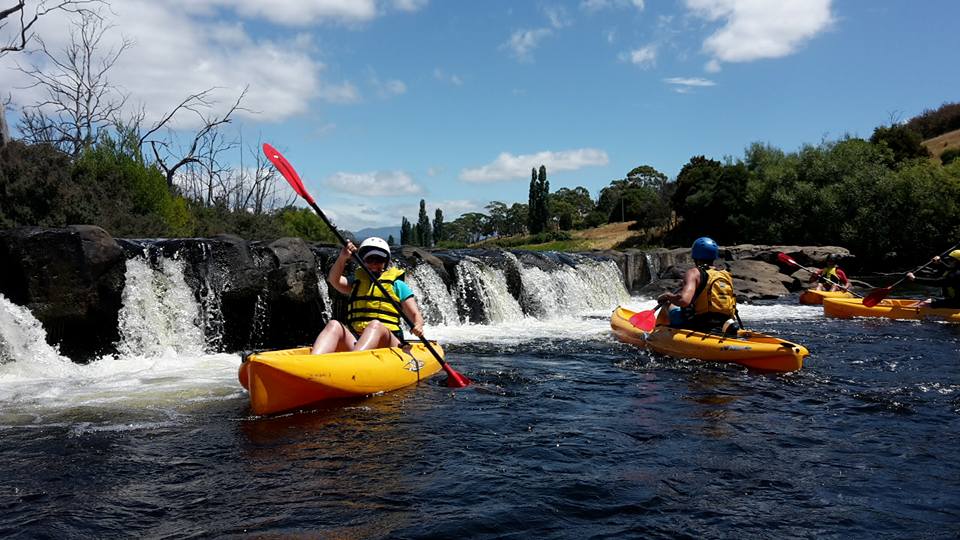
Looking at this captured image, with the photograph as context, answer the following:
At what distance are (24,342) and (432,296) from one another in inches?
248

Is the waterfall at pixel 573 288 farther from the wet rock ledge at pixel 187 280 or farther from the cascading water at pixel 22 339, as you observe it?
the cascading water at pixel 22 339

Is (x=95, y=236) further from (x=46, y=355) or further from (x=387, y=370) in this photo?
(x=387, y=370)

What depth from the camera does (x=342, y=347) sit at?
5660 mm

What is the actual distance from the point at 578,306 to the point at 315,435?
1143 centimetres

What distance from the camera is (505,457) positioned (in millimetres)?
3990

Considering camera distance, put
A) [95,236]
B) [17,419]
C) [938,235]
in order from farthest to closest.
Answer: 1. [938,235]
2. [95,236]
3. [17,419]

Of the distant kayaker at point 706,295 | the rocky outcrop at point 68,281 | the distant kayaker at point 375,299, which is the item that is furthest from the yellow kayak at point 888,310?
the rocky outcrop at point 68,281

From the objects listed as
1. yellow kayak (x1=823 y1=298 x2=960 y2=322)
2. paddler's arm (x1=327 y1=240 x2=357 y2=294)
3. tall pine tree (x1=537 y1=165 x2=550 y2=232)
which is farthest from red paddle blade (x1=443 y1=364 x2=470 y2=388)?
tall pine tree (x1=537 y1=165 x2=550 y2=232)

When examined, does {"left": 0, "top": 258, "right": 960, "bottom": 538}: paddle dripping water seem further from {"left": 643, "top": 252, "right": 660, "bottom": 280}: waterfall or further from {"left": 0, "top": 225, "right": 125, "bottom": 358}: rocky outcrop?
{"left": 643, "top": 252, "right": 660, "bottom": 280}: waterfall

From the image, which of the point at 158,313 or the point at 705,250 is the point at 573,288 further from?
the point at 158,313

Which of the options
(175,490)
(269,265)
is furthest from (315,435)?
(269,265)

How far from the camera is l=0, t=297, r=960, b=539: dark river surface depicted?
304 cm

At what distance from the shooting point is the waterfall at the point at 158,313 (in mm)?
8320

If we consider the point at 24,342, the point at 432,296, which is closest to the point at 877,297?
the point at 432,296
